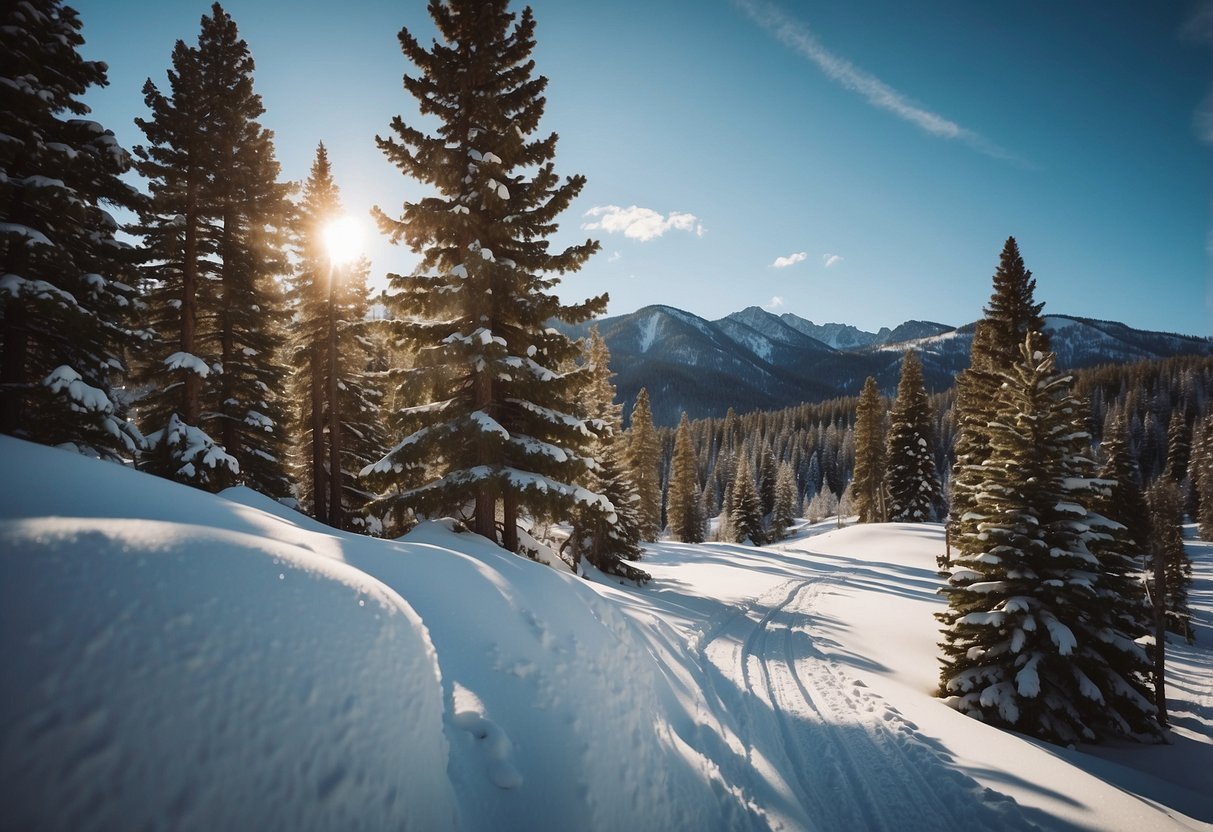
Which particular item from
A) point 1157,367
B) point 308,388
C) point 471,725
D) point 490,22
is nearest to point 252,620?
point 471,725

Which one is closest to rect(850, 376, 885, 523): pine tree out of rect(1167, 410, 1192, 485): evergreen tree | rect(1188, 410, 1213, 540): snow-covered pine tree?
rect(1188, 410, 1213, 540): snow-covered pine tree

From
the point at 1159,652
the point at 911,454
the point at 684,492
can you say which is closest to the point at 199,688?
the point at 1159,652

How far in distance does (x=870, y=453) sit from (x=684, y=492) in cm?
1960

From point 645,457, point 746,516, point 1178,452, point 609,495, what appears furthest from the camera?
point 1178,452

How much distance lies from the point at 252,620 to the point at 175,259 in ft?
51.2

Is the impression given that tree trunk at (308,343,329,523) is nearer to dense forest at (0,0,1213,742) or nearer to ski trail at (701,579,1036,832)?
dense forest at (0,0,1213,742)

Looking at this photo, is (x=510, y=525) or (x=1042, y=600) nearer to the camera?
(x=1042, y=600)

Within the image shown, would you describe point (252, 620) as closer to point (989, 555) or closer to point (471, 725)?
point (471, 725)

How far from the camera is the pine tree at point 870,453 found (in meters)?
45.8

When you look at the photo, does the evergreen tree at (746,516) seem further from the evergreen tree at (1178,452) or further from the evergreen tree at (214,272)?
the evergreen tree at (1178,452)

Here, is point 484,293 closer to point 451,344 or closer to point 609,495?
point 451,344

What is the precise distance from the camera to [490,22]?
Answer: 34.3ft

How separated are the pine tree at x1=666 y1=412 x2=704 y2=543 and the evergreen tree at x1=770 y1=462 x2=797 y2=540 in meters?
13.1

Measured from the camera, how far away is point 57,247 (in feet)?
31.5
